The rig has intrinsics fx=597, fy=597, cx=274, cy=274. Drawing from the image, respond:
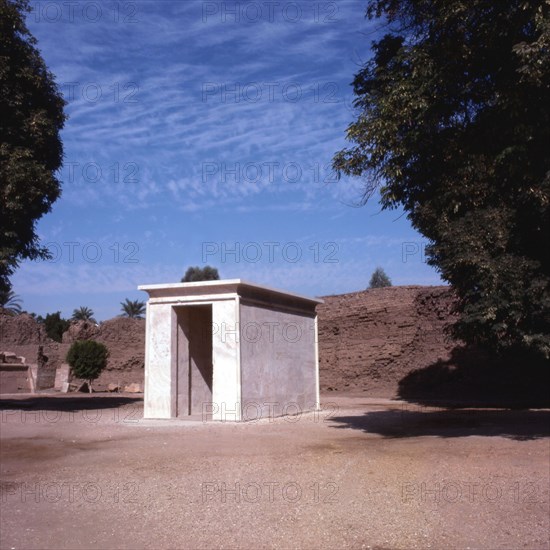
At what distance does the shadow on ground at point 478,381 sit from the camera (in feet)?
73.4

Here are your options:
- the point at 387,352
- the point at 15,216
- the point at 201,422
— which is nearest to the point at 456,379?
the point at 387,352

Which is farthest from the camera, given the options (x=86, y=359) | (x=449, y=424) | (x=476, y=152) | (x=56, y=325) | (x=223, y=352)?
(x=56, y=325)

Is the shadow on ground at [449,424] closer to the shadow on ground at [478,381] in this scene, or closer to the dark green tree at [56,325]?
the shadow on ground at [478,381]

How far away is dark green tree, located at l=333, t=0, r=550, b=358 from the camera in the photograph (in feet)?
30.0

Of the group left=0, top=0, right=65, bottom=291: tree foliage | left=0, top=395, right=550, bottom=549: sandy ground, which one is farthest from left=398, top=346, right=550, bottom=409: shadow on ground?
left=0, top=0, right=65, bottom=291: tree foliage

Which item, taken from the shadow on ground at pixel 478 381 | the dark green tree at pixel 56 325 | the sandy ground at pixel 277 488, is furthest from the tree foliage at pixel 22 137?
the dark green tree at pixel 56 325

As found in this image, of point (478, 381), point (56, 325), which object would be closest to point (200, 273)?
point (56, 325)

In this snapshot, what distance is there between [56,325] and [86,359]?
3129cm

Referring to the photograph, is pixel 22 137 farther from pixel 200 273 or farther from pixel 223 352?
pixel 200 273

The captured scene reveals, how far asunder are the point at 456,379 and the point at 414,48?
17.1m

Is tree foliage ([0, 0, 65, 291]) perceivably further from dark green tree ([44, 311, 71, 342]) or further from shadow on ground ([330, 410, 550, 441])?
dark green tree ([44, 311, 71, 342])

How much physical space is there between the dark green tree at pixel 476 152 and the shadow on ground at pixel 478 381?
1138 centimetres

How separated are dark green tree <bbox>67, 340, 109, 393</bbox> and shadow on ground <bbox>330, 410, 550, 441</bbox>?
1756 cm

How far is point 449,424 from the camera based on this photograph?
1336 cm
